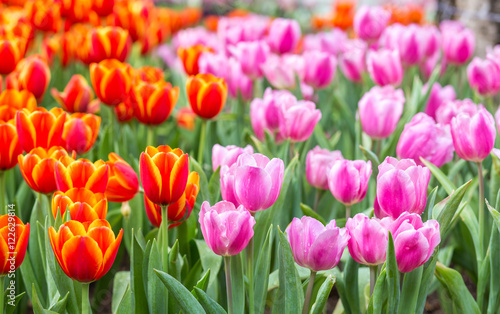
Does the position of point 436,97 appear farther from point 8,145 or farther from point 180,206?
point 8,145

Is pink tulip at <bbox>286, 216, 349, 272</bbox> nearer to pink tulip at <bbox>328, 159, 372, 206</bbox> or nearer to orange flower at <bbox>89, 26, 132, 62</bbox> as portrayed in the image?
pink tulip at <bbox>328, 159, 372, 206</bbox>

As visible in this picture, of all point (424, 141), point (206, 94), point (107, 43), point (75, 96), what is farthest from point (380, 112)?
point (107, 43)

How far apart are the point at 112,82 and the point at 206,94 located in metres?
0.28

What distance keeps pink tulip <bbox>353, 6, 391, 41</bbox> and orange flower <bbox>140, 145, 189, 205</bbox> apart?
1.58 meters

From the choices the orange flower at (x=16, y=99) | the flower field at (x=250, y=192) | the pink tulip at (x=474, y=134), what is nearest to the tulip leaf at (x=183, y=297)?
Result: the flower field at (x=250, y=192)

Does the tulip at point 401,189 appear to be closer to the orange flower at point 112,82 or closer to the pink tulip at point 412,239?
the pink tulip at point 412,239

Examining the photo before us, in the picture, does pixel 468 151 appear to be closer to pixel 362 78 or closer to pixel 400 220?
pixel 400 220

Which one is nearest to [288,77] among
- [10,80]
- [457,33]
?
[457,33]

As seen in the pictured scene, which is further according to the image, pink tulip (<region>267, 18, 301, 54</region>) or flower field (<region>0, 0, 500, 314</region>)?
pink tulip (<region>267, 18, 301, 54</region>)

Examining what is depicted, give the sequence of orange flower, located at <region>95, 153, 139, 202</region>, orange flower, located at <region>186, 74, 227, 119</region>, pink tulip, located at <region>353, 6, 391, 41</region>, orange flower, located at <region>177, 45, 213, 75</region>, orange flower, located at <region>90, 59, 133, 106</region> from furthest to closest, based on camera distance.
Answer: pink tulip, located at <region>353, 6, 391, 41</region>, orange flower, located at <region>177, 45, 213, 75</region>, orange flower, located at <region>90, 59, 133, 106</region>, orange flower, located at <region>186, 74, 227, 119</region>, orange flower, located at <region>95, 153, 139, 202</region>

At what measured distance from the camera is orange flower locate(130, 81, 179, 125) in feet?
4.49

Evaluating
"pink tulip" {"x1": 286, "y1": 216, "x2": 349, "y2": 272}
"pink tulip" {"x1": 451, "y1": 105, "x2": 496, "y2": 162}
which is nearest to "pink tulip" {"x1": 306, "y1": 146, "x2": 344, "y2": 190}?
"pink tulip" {"x1": 451, "y1": 105, "x2": 496, "y2": 162}

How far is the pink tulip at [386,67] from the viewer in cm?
170

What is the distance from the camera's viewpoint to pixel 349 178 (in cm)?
100
